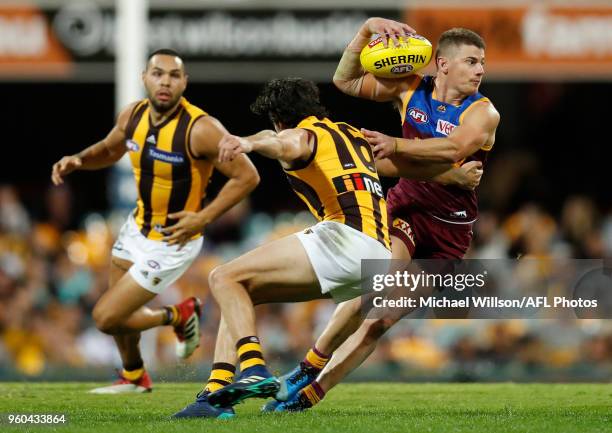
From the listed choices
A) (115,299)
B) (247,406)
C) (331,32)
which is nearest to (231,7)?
(331,32)

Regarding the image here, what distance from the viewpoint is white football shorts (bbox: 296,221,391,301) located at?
663 cm

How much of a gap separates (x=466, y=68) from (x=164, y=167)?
2280 mm

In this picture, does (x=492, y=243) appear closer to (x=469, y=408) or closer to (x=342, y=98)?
(x=342, y=98)

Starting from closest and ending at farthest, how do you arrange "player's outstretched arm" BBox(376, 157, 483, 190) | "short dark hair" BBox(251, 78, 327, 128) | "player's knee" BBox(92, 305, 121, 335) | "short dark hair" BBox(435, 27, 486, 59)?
"short dark hair" BBox(251, 78, 327, 128) < "player's outstretched arm" BBox(376, 157, 483, 190) < "short dark hair" BBox(435, 27, 486, 59) < "player's knee" BBox(92, 305, 121, 335)

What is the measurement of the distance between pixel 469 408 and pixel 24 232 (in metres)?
7.43

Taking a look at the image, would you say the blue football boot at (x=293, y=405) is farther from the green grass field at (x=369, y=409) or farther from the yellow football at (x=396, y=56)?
the yellow football at (x=396, y=56)

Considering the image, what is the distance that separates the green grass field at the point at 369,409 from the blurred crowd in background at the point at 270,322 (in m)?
1.75

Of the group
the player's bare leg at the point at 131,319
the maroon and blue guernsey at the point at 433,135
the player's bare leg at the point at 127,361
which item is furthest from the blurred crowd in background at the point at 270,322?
the maroon and blue guernsey at the point at 433,135

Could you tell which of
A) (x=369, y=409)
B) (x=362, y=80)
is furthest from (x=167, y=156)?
(x=369, y=409)

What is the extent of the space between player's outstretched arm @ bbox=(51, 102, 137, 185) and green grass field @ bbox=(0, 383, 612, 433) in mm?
1611

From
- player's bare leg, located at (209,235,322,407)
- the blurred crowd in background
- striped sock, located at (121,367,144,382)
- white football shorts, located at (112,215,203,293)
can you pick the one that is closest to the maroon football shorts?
player's bare leg, located at (209,235,322,407)

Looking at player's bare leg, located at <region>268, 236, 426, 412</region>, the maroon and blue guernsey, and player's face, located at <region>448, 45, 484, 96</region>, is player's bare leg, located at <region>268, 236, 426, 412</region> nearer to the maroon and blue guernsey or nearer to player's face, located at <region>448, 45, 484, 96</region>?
the maroon and blue guernsey

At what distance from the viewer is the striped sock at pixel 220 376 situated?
6.65 meters

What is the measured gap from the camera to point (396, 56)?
7414mm
